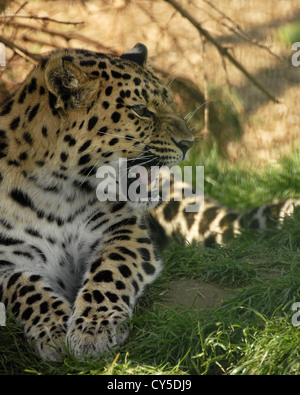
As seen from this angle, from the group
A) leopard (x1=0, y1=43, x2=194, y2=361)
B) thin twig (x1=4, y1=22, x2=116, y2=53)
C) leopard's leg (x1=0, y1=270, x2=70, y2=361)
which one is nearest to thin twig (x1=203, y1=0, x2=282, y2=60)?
thin twig (x1=4, y1=22, x2=116, y2=53)

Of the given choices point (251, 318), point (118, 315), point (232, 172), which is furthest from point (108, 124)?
point (232, 172)

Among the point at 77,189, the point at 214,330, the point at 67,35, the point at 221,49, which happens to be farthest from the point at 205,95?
the point at 214,330

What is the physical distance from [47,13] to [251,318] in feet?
16.8

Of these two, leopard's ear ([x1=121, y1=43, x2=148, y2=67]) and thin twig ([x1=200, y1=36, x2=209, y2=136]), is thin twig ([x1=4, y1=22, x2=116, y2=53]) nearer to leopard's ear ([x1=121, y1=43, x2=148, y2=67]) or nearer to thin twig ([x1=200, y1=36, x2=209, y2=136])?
thin twig ([x1=200, y1=36, x2=209, y2=136])

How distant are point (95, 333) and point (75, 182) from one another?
1173mm

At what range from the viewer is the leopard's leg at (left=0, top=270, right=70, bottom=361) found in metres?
3.88

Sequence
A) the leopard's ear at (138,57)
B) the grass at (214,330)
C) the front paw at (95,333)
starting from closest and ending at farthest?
the grass at (214,330) → the front paw at (95,333) → the leopard's ear at (138,57)

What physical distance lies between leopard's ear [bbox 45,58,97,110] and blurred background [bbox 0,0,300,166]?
12.3ft

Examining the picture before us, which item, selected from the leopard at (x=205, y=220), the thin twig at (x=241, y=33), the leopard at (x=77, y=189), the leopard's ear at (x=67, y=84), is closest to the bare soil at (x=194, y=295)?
the leopard at (x=77, y=189)

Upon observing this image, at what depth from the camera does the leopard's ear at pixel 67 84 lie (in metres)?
4.20

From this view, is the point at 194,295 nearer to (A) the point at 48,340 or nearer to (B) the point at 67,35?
(A) the point at 48,340

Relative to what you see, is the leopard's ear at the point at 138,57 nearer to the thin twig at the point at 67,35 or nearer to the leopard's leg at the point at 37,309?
the leopard's leg at the point at 37,309

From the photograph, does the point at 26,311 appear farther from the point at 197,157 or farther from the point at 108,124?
the point at 197,157

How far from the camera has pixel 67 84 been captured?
4.26m
